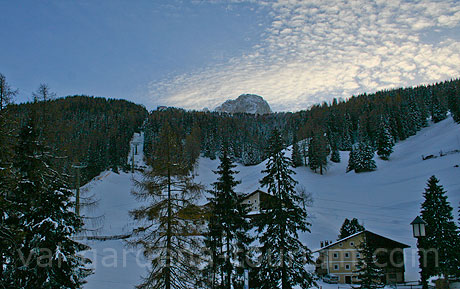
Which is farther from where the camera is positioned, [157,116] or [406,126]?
[157,116]

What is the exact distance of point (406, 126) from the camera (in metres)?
91.1

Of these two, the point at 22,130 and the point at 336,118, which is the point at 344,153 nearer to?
the point at 336,118

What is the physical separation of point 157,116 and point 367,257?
418 feet

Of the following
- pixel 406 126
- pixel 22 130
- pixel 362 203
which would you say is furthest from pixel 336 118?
pixel 22 130

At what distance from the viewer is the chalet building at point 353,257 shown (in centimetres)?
3180

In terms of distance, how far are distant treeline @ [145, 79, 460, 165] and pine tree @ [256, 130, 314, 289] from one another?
59.9 m

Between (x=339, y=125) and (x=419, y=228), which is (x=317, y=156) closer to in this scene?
(x=339, y=125)

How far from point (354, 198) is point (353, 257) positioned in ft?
70.6

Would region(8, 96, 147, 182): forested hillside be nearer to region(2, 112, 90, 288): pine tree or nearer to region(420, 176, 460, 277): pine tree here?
region(2, 112, 90, 288): pine tree

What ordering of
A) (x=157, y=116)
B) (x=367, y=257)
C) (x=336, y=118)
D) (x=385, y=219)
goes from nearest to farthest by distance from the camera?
(x=367, y=257), (x=385, y=219), (x=336, y=118), (x=157, y=116)

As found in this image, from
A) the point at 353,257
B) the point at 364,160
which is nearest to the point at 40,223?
the point at 353,257

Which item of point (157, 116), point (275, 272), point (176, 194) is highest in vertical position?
point (157, 116)

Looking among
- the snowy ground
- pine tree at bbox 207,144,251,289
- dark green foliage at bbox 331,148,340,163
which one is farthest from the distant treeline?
pine tree at bbox 207,144,251,289

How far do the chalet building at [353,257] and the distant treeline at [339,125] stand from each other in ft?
138
